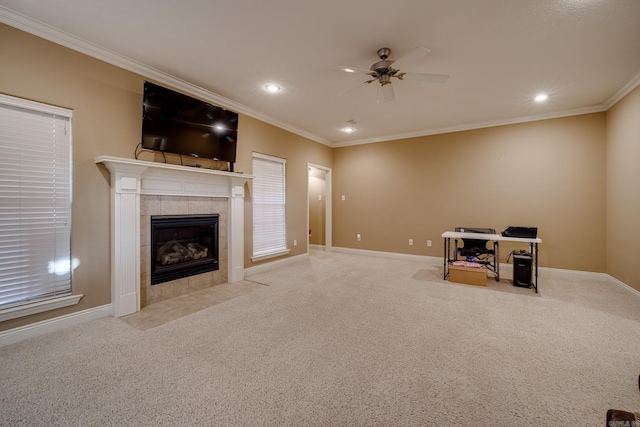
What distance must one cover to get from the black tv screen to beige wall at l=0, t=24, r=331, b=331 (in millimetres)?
170

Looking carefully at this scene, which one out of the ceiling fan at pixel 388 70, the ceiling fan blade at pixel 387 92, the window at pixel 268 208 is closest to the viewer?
the ceiling fan at pixel 388 70

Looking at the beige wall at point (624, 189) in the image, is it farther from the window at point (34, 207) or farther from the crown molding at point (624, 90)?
the window at point (34, 207)

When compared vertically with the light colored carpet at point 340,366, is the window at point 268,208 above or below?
above

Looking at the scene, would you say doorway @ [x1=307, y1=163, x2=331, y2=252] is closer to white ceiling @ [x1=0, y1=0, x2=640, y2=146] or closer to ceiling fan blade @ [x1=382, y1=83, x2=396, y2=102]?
white ceiling @ [x1=0, y1=0, x2=640, y2=146]

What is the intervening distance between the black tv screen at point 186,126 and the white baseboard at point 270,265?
1795 millimetres

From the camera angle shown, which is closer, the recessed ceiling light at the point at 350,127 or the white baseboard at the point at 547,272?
the white baseboard at the point at 547,272

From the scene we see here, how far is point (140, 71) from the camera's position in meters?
2.96

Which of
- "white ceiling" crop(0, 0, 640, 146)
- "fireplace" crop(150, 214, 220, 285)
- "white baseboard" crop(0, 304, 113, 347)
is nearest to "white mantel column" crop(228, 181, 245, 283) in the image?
"fireplace" crop(150, 214, 220, 285)

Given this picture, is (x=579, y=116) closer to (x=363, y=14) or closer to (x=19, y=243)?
(x=363, y=14)

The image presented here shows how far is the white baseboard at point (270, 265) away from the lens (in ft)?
14.0

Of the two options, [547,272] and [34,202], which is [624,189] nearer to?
[547,272]

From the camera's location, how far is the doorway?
21.7 ft

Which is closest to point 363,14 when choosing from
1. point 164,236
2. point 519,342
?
point 519,342

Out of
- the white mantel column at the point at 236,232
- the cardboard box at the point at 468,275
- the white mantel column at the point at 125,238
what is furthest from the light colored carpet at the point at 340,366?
the white mantel column at the point at 236,232
